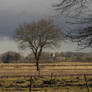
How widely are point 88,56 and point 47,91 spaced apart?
4.46 metres

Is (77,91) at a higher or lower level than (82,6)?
lower

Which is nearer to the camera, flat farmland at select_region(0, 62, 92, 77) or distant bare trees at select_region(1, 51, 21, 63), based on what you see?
flat farmland at select_region(0, 62, 92, 77)

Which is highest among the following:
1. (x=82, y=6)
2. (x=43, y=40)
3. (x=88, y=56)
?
(x=82, y=6)

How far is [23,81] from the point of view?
12.6 metres

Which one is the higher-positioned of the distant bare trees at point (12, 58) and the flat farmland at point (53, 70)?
the flat farmland at point (53, 70)

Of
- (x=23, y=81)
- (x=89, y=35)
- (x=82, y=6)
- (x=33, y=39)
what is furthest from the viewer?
(x=33, y=39)

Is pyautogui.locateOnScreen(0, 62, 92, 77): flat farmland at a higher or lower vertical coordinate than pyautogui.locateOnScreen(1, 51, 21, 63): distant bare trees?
higher

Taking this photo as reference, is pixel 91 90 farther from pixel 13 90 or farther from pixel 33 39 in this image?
pixel 33 39

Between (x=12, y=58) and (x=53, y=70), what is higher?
(x=53, y=70)

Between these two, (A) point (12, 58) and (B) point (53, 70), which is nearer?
(B) point (53, 70)

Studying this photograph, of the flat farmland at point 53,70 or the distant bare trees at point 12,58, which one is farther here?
the distant bare trees at point 12,58

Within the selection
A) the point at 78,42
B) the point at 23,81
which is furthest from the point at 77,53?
the point at 23,81

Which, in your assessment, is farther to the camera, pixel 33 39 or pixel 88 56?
pixel 33 39

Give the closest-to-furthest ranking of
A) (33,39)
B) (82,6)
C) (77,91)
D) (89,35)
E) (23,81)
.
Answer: (89,35) → (82,6) → (77,91) → (23,81) → (33,39)
